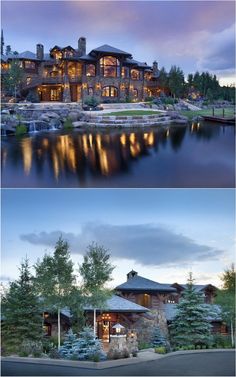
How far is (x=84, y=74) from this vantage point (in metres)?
3.92

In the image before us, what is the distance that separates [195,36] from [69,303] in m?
2.94

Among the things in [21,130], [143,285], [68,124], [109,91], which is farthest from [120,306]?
[109,91]

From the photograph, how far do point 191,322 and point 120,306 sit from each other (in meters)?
0.76

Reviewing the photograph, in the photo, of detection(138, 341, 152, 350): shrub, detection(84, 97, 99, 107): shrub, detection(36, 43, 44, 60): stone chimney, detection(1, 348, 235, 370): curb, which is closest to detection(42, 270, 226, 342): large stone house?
detection(138, 341, 152, 350): shrub

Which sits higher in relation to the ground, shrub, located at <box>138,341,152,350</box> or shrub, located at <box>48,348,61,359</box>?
shrub, located at <box>138,341,152,350</box>

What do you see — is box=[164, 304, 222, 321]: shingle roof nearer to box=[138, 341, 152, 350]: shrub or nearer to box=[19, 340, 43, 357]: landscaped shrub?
Answer: box=[138, 341, 152, 350]: shrub

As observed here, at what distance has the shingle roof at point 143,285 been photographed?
447 centimetres

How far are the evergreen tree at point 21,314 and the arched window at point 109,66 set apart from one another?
2054mm

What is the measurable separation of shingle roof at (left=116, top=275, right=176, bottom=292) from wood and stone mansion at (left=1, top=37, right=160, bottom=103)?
183 cm

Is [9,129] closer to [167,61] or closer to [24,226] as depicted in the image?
[24,226]

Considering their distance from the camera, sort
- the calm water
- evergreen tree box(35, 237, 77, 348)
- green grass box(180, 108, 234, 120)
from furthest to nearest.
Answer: evergreen tree box(35, 237, 77, 348)
green grass box(180, 108, 234, 120)
the calm water

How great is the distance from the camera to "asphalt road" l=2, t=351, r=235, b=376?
165 inches

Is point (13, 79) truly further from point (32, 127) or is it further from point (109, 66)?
point (109, 66)

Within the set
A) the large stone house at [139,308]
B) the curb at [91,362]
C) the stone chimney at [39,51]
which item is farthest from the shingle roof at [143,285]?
the stone chimney at [39,51]
